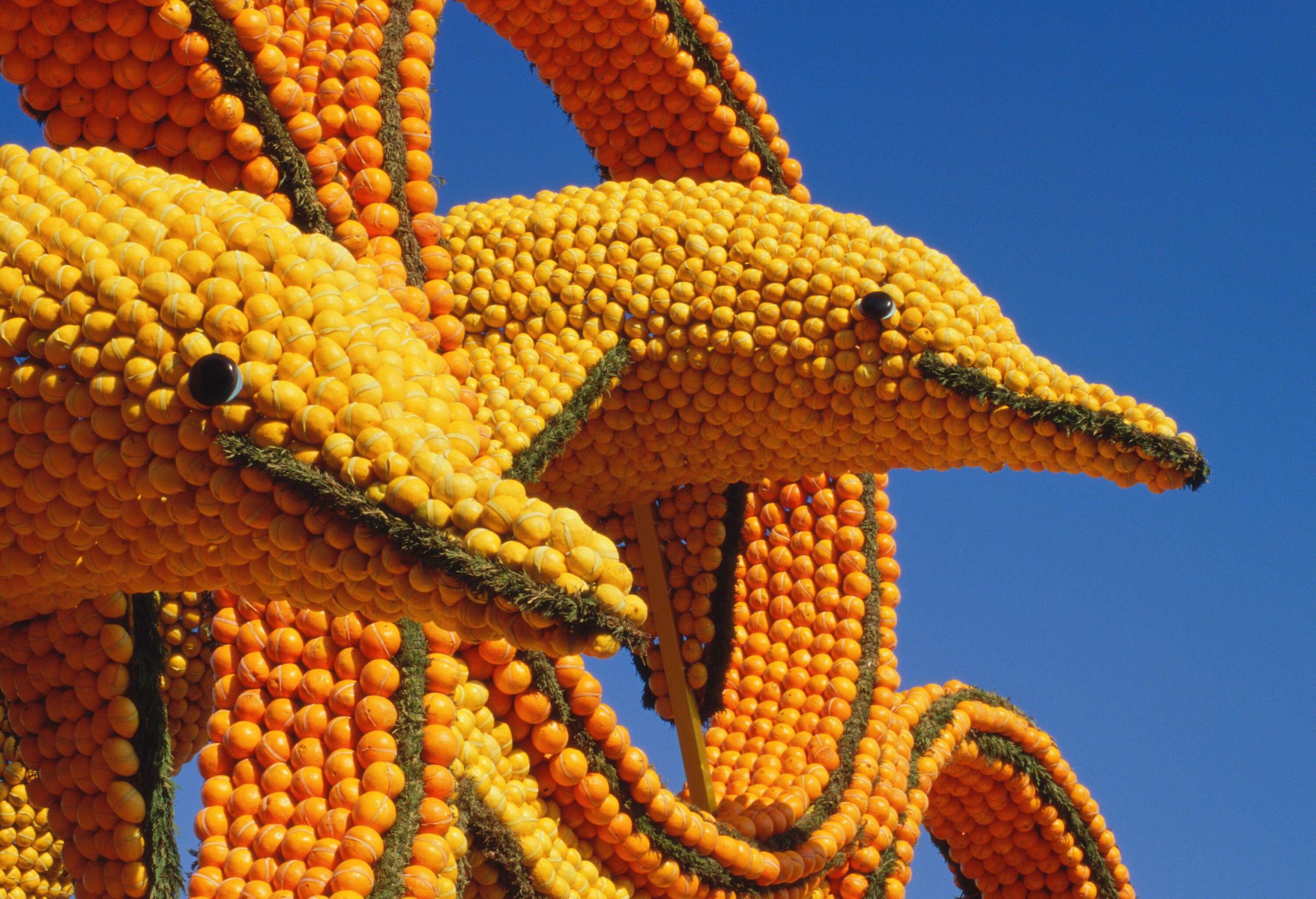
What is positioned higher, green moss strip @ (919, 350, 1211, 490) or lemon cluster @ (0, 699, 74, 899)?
green moss strip @ (919, 350, 1211, 490)

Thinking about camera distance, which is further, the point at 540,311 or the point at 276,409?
the point at 540,311

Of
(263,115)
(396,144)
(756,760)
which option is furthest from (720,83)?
(756,760)

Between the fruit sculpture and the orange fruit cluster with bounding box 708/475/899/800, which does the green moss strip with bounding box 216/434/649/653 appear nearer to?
the fruit sculpture

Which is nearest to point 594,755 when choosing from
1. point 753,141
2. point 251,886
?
point 251,886

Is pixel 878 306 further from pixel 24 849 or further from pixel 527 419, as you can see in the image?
pixel 24 849

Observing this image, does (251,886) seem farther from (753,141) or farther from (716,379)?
(753,141)

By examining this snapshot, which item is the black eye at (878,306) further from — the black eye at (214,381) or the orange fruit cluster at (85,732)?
the black eye at (214,381)

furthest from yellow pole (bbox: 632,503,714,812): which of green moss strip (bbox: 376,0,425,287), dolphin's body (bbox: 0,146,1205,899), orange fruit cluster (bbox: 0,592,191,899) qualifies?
orange fruit cluster (bbox: 0,592,191,899)
